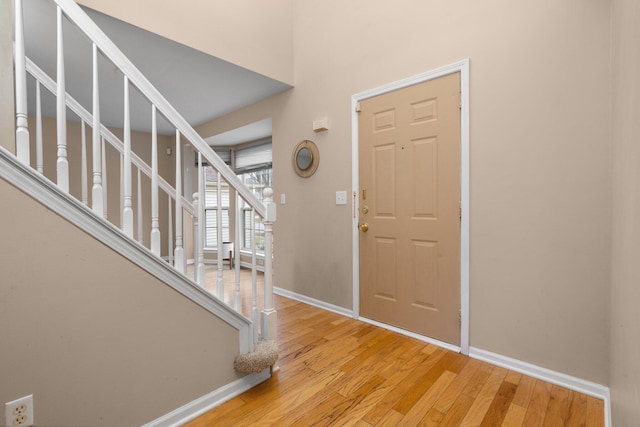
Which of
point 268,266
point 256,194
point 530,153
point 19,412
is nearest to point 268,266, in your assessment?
point 268,266

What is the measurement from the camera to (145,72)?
9.22 ft

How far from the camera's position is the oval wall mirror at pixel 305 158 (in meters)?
3.02

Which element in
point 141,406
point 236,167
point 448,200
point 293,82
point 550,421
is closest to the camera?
point 141,406

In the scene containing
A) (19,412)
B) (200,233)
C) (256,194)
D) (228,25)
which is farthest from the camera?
(256,194)

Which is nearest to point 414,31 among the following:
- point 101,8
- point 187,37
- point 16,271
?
point 187,37

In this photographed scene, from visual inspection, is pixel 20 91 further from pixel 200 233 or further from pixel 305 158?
pixel 305 158

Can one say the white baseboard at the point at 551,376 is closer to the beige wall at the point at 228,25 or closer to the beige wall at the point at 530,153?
the beige wall at the point at 530,153

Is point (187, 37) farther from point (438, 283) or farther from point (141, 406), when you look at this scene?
point (438, 283)

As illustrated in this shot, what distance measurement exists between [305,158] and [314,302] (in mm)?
1496

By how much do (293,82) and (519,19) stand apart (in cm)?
202

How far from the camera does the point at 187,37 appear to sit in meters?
2.35

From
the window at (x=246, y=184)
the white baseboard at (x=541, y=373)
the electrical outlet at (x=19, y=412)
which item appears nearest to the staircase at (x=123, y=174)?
the electrical outlet at (x=19, y=412)

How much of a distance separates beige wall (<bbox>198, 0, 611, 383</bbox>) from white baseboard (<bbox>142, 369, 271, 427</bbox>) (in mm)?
1498

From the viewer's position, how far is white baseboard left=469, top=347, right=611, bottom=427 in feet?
5.29
